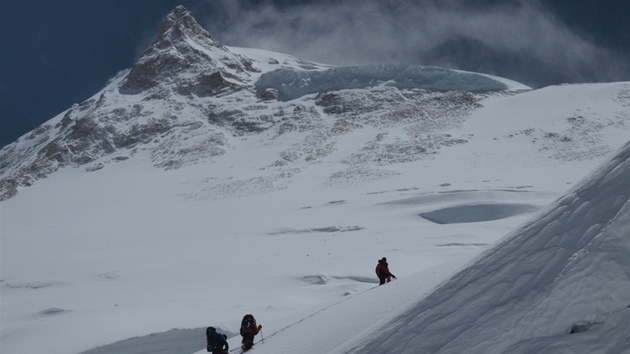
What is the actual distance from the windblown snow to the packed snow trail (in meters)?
0.02

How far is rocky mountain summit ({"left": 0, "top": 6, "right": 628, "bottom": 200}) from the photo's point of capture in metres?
59.0

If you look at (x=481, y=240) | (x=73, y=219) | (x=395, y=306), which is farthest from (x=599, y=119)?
(x=395, y=306)

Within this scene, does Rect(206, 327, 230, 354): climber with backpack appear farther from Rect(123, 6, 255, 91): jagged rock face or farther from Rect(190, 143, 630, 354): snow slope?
Rect(123, 6, 255, 91): jagged rock face

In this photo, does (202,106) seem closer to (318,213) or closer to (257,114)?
(257,114)

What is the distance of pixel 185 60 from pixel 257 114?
2484 centimetres

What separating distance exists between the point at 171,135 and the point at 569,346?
72041 mm

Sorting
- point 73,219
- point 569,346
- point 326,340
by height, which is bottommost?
point 73,219

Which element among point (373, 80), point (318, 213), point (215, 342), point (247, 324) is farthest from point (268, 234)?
point (373, 80)

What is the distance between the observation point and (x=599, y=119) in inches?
2098

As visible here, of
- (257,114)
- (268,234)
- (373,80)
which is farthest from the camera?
(373,80)

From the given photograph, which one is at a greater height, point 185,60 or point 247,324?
point 185,60

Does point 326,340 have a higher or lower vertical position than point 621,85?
lower

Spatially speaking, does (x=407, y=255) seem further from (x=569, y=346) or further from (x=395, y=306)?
(x=569, y=346)

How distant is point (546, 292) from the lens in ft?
13.9
